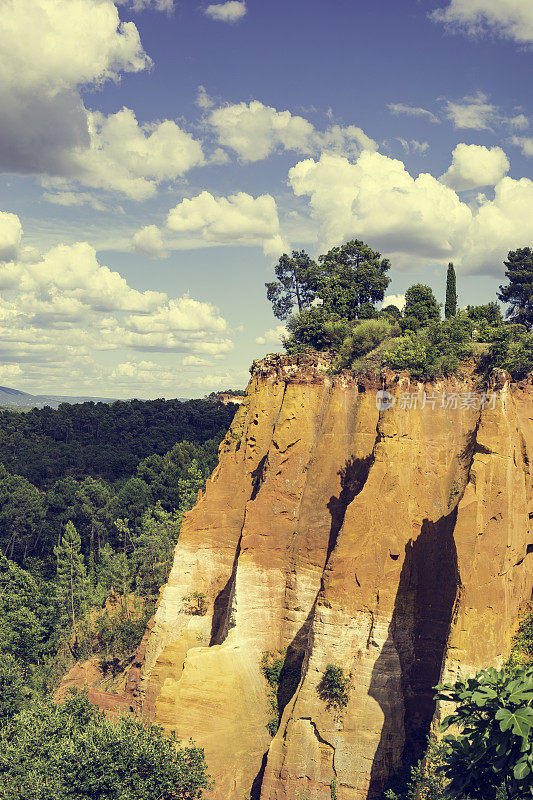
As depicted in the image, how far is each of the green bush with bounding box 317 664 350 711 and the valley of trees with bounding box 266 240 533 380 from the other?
1446 centimetres

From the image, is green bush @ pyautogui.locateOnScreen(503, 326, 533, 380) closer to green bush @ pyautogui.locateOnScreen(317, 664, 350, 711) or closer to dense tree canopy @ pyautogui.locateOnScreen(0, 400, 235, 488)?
green bush @ pyautogui.locateOnScreen(317, 664, 350, 711)

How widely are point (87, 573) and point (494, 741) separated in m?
65.6

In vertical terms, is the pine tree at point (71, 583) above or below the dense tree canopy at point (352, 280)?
below

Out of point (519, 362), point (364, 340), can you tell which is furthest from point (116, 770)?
point (364, 340)

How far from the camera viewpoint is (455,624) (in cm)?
2359

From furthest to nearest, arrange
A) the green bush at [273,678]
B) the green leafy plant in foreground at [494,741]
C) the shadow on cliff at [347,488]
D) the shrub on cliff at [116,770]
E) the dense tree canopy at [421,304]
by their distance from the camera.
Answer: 1. the dense tree canopy at [421,304]
2. the shadow on cliff at [347,488]
3. the green bush at [273,678]
4. the shrub on cliff at [116,770]
5. the green leafy plant in foreground at [494,741]

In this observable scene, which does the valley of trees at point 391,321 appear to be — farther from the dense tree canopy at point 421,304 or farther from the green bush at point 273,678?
the green bush at point 273,678

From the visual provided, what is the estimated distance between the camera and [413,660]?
26750mm

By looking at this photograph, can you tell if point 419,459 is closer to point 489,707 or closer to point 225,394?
point 489,707

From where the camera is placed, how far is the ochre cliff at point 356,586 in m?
25.4

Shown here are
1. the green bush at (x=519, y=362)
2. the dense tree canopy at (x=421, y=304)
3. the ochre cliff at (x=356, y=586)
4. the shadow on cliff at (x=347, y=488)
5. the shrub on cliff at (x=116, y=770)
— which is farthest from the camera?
the dense tree canopy at (x=421, y=304)

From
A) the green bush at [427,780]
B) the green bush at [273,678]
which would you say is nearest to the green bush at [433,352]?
the green bush at [273,678]

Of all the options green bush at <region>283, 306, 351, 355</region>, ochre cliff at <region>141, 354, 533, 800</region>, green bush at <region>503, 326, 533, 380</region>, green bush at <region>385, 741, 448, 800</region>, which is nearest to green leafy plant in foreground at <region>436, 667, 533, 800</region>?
green bush at <region>385, 741, 448, 800</region>

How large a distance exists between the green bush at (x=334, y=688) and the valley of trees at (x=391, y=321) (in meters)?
14.5
